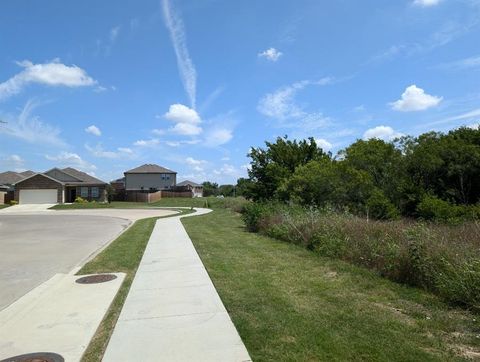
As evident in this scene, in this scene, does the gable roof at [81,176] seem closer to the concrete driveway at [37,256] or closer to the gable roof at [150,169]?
the gable roof at [150,169]

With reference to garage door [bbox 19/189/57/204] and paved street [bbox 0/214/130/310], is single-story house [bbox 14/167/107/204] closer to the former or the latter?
garage door [bbox 19/189/57/204]

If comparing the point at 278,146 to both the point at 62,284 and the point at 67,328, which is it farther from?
the point at 67,328

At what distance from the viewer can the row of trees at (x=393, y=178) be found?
2145 centimetres

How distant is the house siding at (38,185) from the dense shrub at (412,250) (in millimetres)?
56798

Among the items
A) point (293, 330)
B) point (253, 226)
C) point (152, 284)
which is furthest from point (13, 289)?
point (253, 226)

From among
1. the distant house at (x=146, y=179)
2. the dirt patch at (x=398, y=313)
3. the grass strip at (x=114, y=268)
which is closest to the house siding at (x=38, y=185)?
the distant house at (x=146, y=179)

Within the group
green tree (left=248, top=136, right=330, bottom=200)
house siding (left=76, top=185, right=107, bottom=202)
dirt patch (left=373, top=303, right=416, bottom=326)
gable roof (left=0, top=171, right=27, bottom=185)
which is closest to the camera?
dirt patch (left=373, top=303, right=416, bottom=326)

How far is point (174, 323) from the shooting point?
5.92m

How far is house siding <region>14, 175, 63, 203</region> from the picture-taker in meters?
63.3

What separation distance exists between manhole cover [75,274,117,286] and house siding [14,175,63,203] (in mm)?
58449

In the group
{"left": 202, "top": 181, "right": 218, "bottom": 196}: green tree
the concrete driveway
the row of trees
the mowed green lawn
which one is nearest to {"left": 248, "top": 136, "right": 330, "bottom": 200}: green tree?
the row of trees

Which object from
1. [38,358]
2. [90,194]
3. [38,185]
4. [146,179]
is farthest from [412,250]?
[146,179]

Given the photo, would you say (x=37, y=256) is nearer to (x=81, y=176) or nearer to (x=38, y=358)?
(x=38, y=358)

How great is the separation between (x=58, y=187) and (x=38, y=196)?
9.62 ft
